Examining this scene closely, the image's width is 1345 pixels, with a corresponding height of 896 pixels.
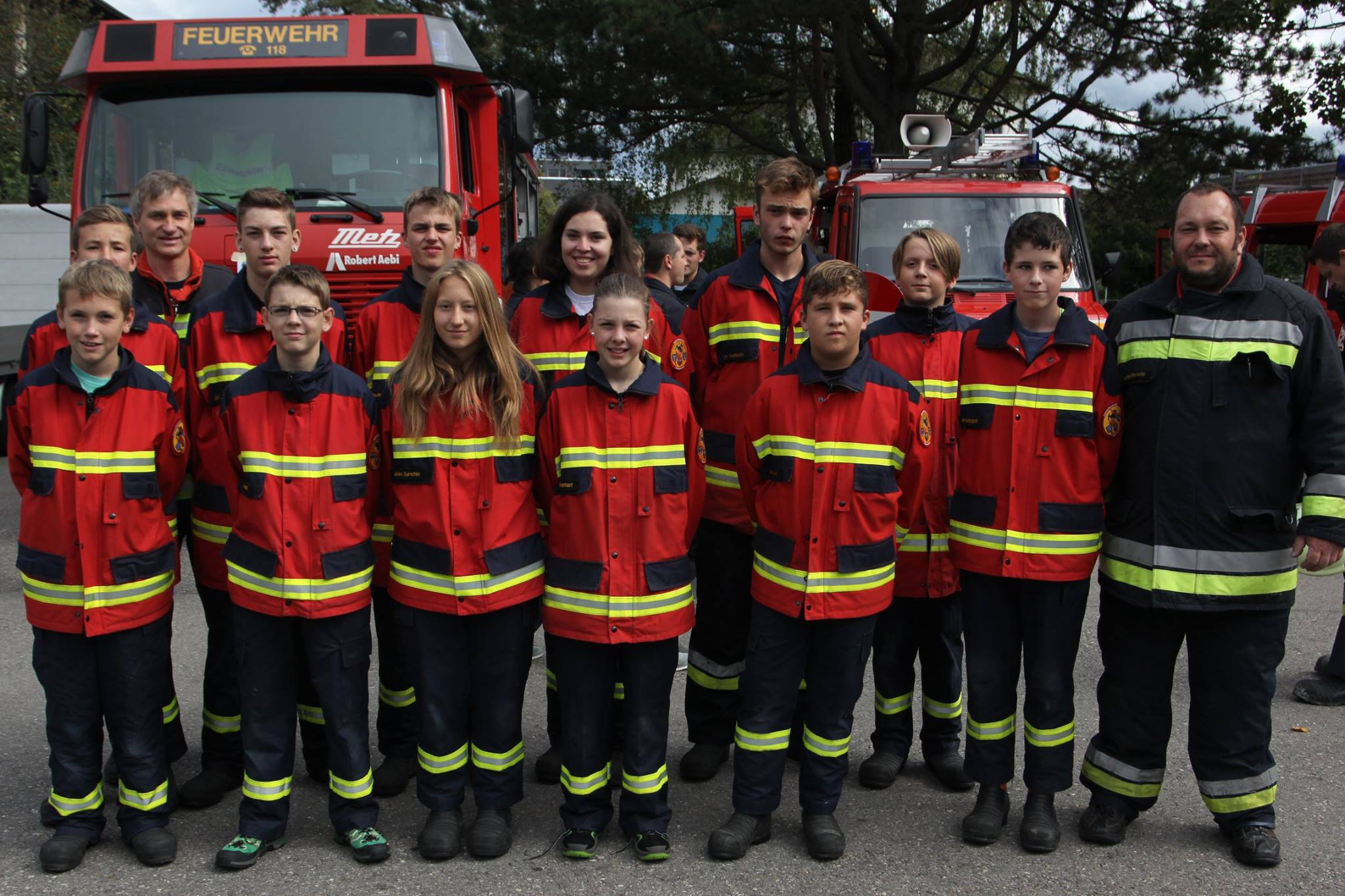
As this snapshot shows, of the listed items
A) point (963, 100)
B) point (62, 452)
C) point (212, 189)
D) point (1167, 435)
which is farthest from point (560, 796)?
point (963, 100)

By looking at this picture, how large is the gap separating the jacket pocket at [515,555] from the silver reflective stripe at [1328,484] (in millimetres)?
2497

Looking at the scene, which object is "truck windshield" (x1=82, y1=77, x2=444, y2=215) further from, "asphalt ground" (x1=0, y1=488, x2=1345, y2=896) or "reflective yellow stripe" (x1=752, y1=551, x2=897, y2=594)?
"reflective yellow stripe" (x1=752, y1=551, x2=897, y2=594)

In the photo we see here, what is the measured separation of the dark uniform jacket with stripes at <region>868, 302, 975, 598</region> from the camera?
4.40m

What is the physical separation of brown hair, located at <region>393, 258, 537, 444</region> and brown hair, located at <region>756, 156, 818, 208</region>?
1.15 metres

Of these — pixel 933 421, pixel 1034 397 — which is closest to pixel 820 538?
pixel 933 421

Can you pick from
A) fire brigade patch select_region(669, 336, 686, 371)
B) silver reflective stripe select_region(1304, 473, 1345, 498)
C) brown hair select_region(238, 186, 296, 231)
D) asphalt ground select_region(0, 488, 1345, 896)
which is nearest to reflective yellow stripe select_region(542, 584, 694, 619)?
asphalt ground select_region(0, 488, 1345, 896)

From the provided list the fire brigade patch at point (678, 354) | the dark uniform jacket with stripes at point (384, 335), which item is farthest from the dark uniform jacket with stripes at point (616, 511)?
the dark uniform jacket with stripes at point (384, 335)

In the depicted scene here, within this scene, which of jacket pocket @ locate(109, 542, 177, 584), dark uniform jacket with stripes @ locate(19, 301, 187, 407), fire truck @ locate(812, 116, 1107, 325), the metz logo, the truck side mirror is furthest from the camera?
fire truck @ locate(812, 116, 1107, 325)

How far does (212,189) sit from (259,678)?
401 centimetres

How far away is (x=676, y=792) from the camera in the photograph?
14.7 ft

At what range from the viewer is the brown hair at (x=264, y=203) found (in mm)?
4418

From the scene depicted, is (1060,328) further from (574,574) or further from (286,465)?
(286,465)

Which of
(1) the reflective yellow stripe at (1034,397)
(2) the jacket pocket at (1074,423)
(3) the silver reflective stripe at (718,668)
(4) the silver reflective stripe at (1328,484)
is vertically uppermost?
(1) the reflective yellow stripe at (1034,397)

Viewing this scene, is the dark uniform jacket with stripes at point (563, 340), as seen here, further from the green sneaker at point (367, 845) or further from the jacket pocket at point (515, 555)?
the green sneaker at point (367, 845)
